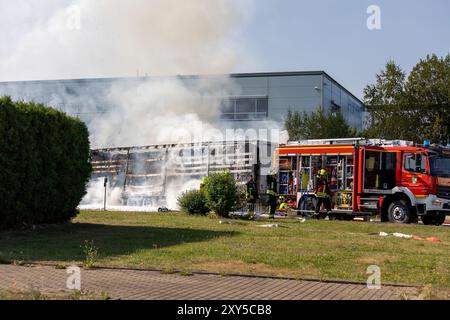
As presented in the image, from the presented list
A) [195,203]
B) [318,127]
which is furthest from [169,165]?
[318,127]

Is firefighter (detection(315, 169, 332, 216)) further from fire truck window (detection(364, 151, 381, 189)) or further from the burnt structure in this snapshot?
the burnt structure

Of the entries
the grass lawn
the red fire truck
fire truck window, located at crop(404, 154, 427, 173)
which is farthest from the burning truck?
the grass lawn

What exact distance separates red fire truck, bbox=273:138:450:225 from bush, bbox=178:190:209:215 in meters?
4.24

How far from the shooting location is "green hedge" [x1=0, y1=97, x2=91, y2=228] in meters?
13.1

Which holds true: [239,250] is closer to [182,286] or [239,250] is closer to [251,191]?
[182,286]

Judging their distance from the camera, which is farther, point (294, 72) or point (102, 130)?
point (294, 72)

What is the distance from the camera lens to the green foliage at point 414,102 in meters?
30.3

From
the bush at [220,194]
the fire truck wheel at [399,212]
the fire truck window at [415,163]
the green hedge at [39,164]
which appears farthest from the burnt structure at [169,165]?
the green hedge at [39,164]

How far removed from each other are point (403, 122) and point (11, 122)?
2151 centimetres

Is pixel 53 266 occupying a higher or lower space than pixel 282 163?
lower
